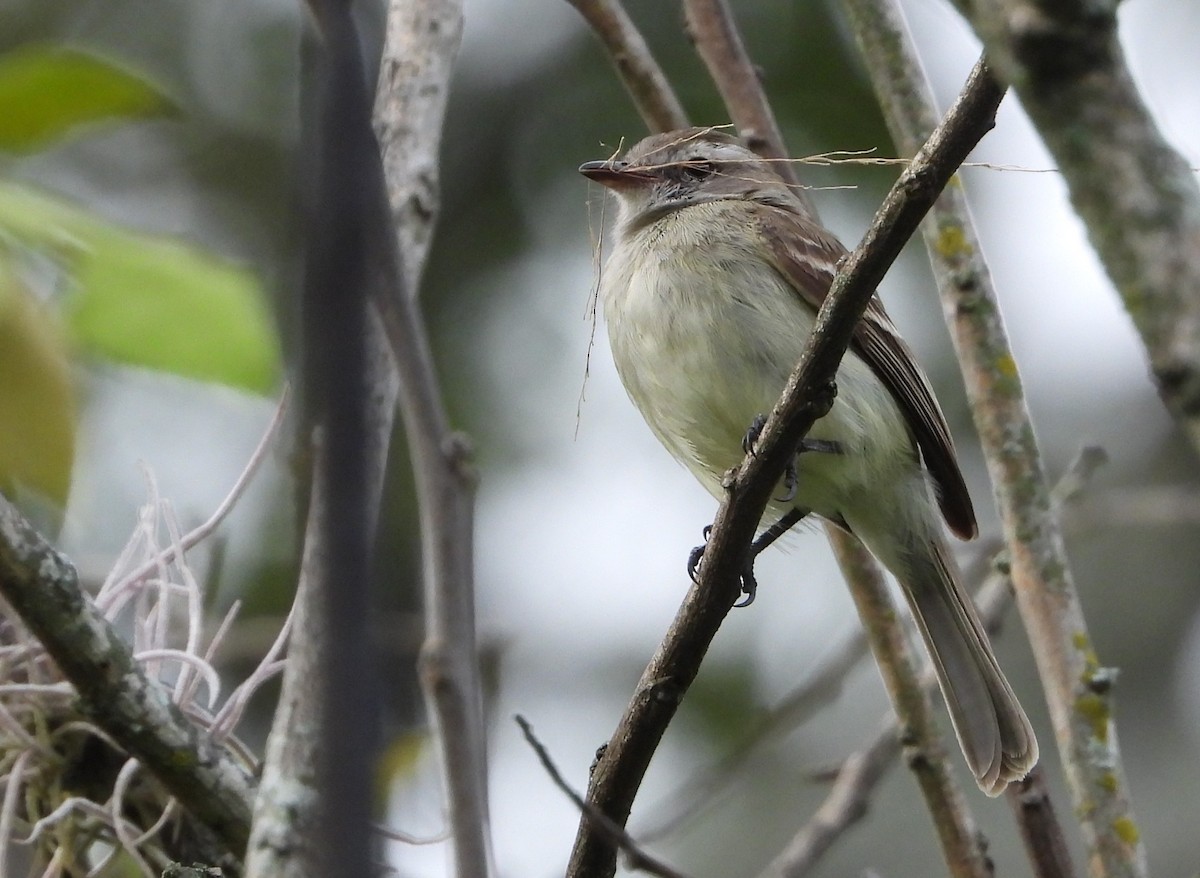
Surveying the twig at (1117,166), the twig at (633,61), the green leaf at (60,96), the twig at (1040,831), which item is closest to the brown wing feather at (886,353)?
the twig at (633,61)

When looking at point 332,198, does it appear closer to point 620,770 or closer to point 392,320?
point 392,320

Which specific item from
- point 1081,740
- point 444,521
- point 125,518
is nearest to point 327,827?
point 444,521

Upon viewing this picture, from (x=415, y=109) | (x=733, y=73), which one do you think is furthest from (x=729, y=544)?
(x=733, y=73)

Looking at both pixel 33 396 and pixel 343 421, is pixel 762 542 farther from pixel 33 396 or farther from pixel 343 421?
pixel 343 421

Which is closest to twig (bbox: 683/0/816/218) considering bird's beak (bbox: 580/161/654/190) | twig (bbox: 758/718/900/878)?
bird's beak (bbox: 580/161/654/190)

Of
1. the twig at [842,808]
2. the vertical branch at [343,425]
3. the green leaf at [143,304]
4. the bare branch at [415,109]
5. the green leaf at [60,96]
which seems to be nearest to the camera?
the vertical branch at [343,425]

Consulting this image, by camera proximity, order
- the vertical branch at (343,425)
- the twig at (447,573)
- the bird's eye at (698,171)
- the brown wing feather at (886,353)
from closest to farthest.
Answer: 1. the vertical branch at (343,425)
2. the twig at (447,573)
3. the brown wing feather at (886,353)
4. the bird's eye at (698,171)

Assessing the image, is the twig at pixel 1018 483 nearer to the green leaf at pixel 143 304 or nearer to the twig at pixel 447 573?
the twig at pixel 447 573
